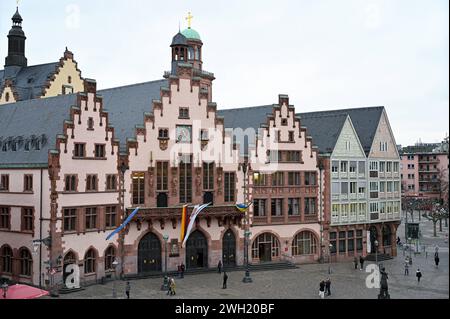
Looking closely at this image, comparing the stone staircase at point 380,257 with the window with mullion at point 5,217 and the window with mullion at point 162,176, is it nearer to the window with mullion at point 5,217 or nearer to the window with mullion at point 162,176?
the window with mullion at point 162,176

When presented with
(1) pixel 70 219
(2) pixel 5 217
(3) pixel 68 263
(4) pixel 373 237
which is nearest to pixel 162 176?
(1) pixel 70 219

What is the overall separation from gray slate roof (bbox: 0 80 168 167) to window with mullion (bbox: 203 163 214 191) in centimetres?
901

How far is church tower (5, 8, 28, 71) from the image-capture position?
87.0 metres

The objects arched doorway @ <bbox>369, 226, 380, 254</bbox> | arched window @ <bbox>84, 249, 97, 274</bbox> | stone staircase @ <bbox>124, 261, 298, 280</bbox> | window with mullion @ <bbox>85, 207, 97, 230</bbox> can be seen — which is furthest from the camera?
arched doorway @ <bbox>369, 226, 380, 254</bbox>

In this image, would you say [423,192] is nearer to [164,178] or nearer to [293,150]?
[293,150]

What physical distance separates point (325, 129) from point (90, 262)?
35.9m

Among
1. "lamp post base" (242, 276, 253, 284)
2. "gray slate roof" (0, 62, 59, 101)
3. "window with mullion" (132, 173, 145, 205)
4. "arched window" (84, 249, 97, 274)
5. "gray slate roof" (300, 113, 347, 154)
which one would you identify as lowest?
"lamp post base" (242, 276, 253, 284)

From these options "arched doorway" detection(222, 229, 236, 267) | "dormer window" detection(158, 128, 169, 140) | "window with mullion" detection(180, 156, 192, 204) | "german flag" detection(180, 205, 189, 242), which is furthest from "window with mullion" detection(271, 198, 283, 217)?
"dormer window" detection(158, 128, 169, 140)

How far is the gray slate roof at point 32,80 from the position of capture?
80.4m

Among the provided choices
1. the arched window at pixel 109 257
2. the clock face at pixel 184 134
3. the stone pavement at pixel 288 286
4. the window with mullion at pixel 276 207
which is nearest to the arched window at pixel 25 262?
the stone pavement at pixel 288 286

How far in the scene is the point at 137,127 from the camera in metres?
57.5

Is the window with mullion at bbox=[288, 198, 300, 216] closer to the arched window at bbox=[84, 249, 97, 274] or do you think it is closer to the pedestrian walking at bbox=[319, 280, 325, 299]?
the pedestrian walking at bbox=[319, 280, 325, 299]
